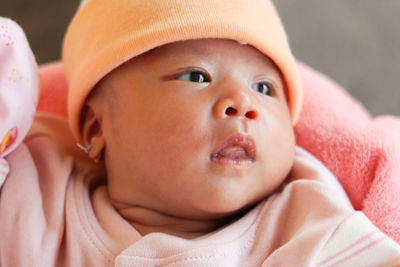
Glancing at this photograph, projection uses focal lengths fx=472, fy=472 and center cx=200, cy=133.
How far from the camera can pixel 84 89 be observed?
100 centimetres

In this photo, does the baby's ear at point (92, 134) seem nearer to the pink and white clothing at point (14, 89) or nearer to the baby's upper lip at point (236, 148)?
the pink and white clothing at point (14, 89)

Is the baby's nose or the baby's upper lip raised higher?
the baby's nose

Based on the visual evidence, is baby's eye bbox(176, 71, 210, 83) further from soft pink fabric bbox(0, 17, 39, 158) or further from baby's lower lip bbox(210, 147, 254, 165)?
soft pink fabric bbox(0, 17, 39, 158)

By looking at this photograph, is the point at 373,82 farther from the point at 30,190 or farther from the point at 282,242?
the point at 30,190

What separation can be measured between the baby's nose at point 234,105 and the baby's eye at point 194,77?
0.06m

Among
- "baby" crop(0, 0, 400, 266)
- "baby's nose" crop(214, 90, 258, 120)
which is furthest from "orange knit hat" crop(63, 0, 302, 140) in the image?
"baby's nose" crop(214, 90, 258, 120)

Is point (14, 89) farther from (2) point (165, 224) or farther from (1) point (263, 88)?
(1) point (263, 88)

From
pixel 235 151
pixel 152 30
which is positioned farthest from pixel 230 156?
pixel 152 30

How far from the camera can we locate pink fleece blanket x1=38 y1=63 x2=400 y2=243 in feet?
3.21

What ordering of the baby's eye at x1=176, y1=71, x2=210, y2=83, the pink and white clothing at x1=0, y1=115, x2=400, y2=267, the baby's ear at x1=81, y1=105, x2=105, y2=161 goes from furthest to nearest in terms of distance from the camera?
1. the baby's ear at x1=81, y1=105, x2=105, y2=161
2. the baby's eye at x1=176, y1=71, x2=210, y2=83
3. the pink and white clothing at x1=0, y1=115, x2=400, y2=267

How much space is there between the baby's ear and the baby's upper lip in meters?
0.30

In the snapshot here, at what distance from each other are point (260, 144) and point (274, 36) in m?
0.26

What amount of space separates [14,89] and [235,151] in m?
0.45

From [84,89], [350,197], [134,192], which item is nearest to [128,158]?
[134,192]
